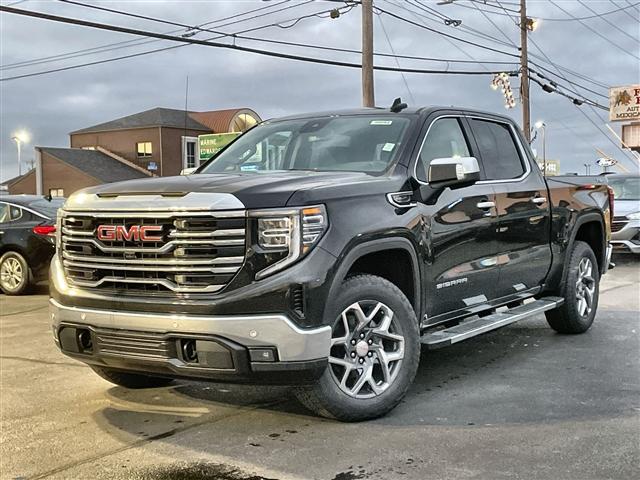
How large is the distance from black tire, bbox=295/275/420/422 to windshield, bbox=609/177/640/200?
1211 cm

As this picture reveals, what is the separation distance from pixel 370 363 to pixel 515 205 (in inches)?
88.2

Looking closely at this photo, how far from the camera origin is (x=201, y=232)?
4.02 meters

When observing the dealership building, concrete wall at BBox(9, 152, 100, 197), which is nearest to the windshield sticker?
the dealership building

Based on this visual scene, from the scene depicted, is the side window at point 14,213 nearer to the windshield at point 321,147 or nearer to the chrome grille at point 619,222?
the windshield at point 321,147

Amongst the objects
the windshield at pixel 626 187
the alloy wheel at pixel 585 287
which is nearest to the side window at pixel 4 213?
the alloy wheel at pixel 585 287

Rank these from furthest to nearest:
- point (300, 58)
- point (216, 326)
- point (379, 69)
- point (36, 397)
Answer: point (379, 69) → point (300, 58) → point (36, 397) → point (216, 326)

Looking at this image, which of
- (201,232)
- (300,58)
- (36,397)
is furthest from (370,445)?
(300,58)

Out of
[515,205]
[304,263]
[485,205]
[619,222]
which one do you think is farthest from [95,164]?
[304,263]

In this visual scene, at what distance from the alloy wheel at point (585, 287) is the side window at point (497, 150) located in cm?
139

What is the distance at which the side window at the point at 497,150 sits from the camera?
6.03m

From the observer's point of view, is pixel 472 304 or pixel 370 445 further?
pixel 472 304

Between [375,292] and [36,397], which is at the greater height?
[375,292]

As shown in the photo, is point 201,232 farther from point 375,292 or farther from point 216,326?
point 375,292

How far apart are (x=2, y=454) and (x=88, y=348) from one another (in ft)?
2.40
